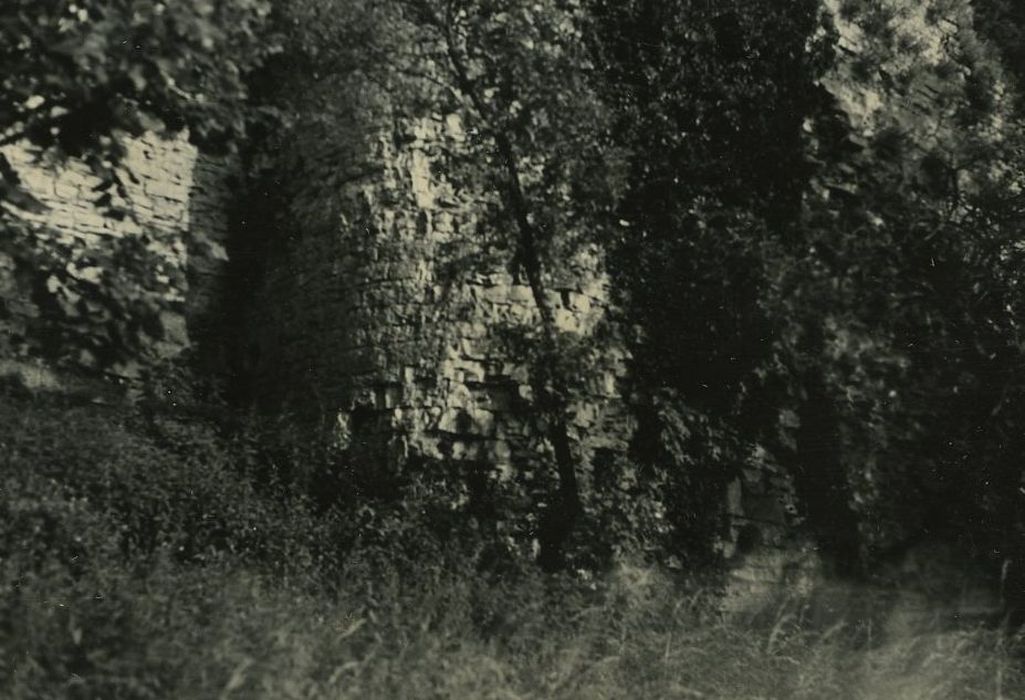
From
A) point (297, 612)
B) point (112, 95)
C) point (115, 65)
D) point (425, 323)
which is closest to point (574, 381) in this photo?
point (425, 323)

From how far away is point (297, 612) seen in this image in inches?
229

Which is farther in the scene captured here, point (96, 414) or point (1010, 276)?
point (1010, 276)

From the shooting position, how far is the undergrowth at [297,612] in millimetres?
4820

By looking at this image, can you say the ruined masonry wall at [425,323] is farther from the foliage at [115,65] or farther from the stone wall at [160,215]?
the foliage at [115,65]

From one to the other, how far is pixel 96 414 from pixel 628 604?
4.26 m

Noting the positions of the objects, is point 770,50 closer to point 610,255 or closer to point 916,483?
point 610,255

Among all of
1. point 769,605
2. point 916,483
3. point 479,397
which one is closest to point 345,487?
point 479,397

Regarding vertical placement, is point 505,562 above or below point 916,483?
below

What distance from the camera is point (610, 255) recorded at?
858 centimetres

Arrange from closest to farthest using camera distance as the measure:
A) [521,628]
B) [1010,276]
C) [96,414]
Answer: [521,628] < [96,414] < [1010,276]

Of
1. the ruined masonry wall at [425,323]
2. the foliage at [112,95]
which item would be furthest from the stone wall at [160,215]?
the foliage at [112,95]

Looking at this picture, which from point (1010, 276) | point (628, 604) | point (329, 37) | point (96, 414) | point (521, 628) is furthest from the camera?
point (1010, 276)

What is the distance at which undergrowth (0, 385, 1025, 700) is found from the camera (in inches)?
190

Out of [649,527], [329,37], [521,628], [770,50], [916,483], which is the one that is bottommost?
[521,628]
